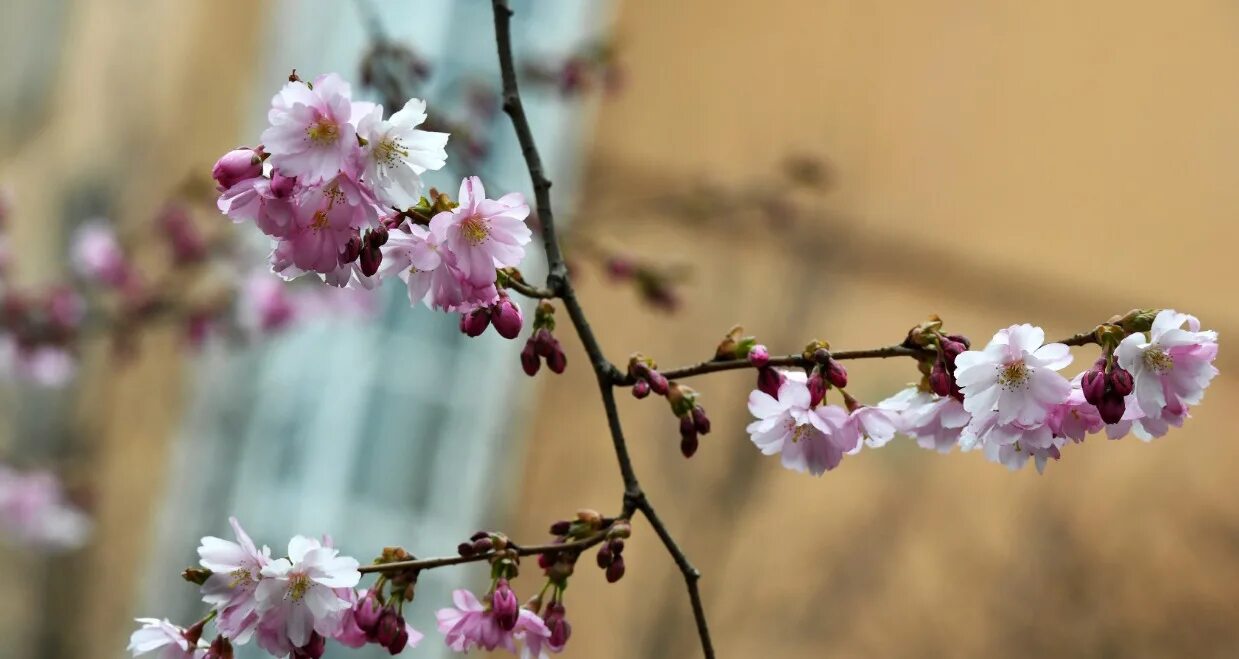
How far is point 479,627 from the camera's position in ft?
2.73

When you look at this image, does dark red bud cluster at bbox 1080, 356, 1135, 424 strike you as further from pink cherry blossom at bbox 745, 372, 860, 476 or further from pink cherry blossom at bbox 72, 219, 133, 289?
pink cherry blossom at bbox 72, 219, 133, 289

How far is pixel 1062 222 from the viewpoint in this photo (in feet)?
9.16

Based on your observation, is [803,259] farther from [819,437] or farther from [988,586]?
[819,437]

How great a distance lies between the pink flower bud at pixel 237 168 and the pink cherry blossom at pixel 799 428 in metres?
0.36

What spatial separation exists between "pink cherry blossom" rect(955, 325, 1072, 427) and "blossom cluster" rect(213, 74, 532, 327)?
298mm

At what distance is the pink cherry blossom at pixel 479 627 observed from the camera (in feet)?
2.71

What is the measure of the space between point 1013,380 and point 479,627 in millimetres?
409

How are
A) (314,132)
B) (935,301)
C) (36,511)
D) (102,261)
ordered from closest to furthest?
(314,132) < (102,261) < (36,511) < (935,301)

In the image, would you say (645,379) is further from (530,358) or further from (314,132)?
(314,132)

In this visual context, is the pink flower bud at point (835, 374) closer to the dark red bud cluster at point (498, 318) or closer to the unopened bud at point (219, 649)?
the dark red bud cluster at point (498, 318)

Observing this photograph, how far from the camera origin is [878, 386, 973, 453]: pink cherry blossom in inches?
30.5

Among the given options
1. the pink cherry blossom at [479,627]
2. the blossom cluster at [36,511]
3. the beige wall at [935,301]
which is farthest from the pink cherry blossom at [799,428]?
the blossom cluster at [36,511]

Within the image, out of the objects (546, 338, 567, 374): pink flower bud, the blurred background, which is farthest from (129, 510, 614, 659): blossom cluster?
the blurred background

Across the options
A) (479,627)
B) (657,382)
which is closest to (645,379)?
(657,382)
